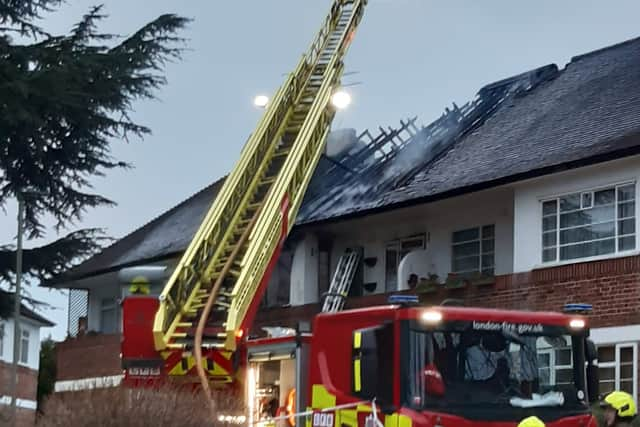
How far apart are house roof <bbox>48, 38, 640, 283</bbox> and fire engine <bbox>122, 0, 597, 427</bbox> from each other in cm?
452

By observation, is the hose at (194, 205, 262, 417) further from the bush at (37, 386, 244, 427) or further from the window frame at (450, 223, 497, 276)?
the window frame at (450, 223, 497, 276)

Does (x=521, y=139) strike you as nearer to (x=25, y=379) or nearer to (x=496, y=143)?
(x=496, y=143)

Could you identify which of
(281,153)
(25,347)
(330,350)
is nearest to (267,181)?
(281,153)

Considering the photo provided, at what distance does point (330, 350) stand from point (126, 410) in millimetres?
2003

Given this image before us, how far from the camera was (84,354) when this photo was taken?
33.7 metres

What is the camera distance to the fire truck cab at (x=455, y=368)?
1359cm

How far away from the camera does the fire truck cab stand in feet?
44.6

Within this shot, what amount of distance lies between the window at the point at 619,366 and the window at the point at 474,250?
3.90 metres

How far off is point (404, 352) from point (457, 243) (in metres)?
13.1

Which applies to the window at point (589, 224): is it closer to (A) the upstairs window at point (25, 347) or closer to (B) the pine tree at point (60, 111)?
(B) the pine tree at point (60, 111)

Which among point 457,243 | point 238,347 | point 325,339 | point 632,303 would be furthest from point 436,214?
point 325,339

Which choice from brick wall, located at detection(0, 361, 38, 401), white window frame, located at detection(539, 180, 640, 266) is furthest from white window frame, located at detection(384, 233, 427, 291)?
brick wall, located at detection(0, 361, 38, 401)

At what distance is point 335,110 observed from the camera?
77.2 feet

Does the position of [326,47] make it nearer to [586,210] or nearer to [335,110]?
[335,110]
